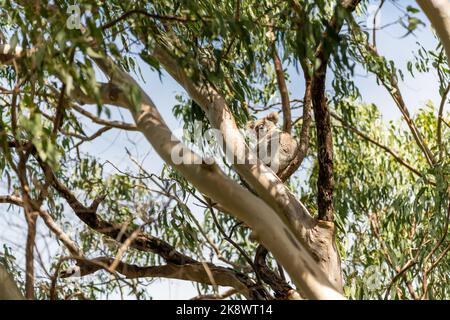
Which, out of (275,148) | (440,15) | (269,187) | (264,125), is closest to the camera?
(440,15)

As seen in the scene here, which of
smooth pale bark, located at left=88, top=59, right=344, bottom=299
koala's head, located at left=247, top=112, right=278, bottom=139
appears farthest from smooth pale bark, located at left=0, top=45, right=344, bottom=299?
koala's head, located at left=247, top=112, right=278, bottom=139

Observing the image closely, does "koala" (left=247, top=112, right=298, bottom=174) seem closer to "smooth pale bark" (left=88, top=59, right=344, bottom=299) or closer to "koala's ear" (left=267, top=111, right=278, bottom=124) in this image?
"koala's ear" (left=267, top=111, right=278, bottom=124)

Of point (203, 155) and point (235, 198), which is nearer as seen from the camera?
point (235, 198)

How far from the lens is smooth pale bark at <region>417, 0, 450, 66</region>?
370cm

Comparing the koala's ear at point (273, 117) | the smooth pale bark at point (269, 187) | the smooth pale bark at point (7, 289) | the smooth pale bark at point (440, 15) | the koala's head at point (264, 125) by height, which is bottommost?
the smooth pale bark at point (7, 289)

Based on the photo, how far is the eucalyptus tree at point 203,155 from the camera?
2.95 m

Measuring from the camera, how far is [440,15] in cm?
371

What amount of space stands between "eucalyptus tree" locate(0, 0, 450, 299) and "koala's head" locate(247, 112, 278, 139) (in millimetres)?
83

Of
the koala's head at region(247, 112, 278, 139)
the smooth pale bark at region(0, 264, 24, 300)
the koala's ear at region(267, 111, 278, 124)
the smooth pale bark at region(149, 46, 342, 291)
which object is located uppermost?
the koala's ear at region(267, 111, 278, 124)

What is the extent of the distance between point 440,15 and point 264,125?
1.56 metres

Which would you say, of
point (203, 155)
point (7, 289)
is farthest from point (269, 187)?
point (7, 289)

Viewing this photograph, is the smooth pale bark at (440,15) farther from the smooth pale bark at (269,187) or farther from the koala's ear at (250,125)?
the koala's ear at (250,125)

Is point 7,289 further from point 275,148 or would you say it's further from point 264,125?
point 264,125

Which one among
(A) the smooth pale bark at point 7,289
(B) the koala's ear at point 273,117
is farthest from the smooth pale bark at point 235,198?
(B) the koala's ear at point 273,117
